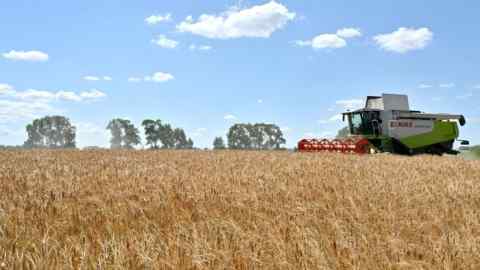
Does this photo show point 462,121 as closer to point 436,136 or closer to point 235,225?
point 436,136

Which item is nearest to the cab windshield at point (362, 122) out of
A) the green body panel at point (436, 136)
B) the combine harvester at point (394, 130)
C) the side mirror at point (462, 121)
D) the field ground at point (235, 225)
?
the combine harvester at point (394, 130)

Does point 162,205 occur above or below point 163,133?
below

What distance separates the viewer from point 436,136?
25203 millimetres

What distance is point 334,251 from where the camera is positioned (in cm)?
288

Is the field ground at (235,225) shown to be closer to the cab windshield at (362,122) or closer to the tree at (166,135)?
the cab windshield at (362,122)

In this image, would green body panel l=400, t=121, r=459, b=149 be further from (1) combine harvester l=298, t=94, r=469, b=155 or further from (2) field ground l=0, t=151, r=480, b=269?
(2) field ground l=0, t=151, r=480, b=269

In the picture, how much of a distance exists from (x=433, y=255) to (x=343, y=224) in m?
1.04

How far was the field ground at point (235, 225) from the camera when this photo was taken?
269 cm

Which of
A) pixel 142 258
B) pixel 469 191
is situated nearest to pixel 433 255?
pixel 142 258

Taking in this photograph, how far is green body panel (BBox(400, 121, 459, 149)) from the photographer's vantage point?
79.4ft

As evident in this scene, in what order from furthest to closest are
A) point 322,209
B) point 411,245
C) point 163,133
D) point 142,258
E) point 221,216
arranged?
point 163,133 → point 322,209 → point 221,216 → point 411,245 → point 142,258

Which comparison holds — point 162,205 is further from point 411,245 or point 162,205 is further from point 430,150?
point 430,150

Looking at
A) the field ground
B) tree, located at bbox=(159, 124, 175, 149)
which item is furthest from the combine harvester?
tree, located at bbox=(159, 124, 175, 149)

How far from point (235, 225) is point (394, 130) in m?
22.1
